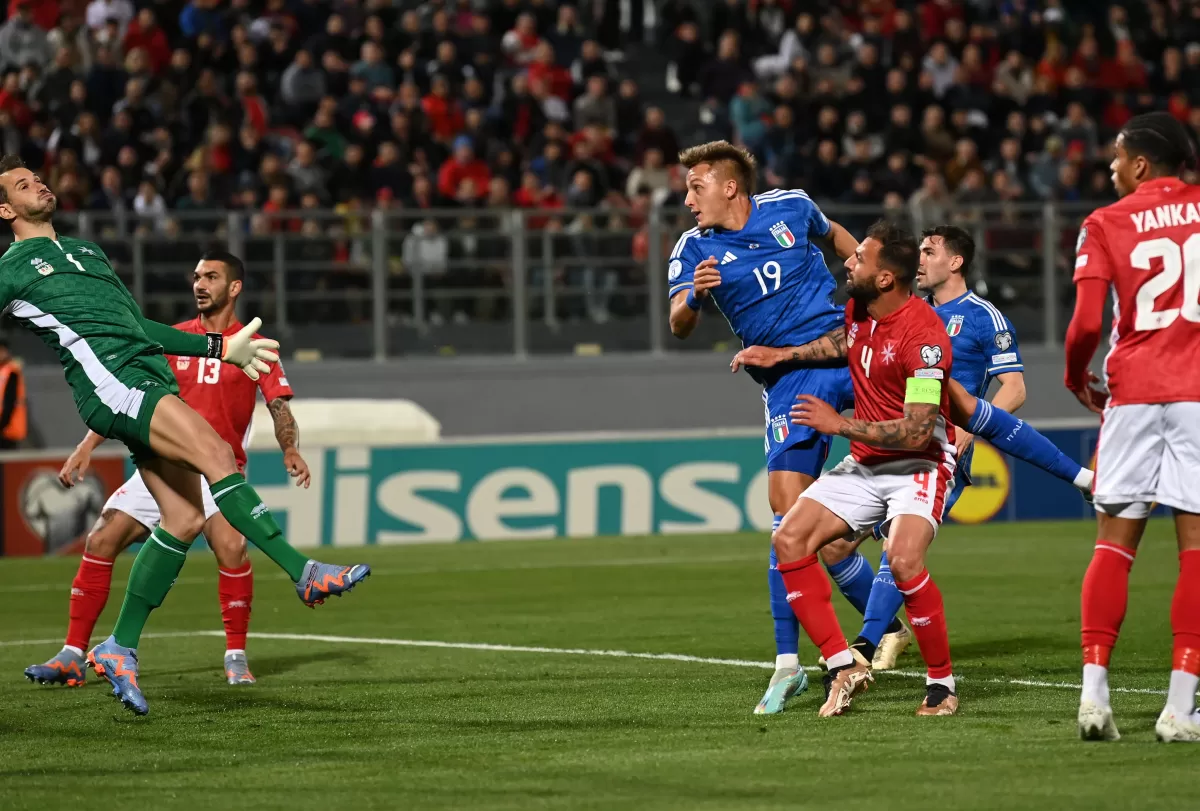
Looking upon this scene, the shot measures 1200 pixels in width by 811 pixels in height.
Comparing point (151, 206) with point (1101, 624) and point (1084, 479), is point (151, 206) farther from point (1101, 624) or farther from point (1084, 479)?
point (1101, 624)

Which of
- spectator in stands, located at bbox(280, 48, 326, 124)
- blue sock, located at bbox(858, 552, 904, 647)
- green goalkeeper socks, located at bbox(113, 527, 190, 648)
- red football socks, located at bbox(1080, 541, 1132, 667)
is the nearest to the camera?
red football socks, located at bbox(1080, 541, 1132, 667)

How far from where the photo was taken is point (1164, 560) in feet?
45.5

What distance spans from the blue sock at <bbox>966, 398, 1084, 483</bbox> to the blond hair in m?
1.49

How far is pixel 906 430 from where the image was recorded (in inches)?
260

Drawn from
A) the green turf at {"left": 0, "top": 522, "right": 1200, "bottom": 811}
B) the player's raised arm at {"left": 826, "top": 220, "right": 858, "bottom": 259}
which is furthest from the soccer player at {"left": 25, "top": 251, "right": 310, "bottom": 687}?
the player's raised arm at {"left": 826, "top": 220, "right": 858, "bottom": 259}

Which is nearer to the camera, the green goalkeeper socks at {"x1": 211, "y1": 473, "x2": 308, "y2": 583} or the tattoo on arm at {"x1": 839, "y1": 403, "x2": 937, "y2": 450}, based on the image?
the tattoo on arm at {"x1": 839, "y1": 403, "x2": 937, "y2": 450}

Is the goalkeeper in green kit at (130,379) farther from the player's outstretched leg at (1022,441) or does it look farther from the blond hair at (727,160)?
the player's outstretched leg at (1022,441)

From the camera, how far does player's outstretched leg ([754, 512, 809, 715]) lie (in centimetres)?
692

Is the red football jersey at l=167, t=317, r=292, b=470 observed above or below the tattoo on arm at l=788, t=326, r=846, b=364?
below

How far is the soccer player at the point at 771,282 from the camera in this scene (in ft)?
24.6

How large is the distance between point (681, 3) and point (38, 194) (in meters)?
17.1

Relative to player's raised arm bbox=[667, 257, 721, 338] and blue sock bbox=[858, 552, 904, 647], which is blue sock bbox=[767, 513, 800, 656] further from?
player's raised arm bbox=[667, 257, 721, 338]

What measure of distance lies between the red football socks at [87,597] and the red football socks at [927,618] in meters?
3.95

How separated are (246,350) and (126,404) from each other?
575 millimetres
